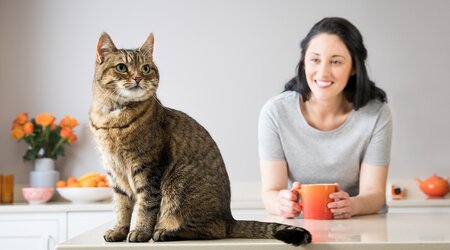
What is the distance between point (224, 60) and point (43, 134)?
109 cm

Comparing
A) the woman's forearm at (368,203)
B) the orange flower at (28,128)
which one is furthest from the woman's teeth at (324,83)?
the orange flower at (28,128)

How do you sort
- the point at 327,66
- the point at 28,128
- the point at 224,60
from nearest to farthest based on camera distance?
1. the point at 327,66
2. the point at 28,128
3. the point at 224,60

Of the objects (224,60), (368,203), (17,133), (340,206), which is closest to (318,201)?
(340,206)

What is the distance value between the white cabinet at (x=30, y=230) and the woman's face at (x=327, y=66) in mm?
1654

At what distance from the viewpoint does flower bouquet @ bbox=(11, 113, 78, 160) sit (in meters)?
3.43

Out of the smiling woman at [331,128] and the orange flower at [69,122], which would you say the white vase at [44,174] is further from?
the smiling woman at [331,128]

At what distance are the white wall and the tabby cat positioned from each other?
2314 mm

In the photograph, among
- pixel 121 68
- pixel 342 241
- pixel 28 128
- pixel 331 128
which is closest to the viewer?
pixel 342 241

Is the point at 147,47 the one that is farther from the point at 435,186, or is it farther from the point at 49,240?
the point at 435,186

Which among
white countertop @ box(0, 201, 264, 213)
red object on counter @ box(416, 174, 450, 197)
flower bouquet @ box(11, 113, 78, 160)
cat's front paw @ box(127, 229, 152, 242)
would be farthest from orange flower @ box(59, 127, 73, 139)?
cat's front paw @ box(127, 229, 152, 242)

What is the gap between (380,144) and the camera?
195 centimetres

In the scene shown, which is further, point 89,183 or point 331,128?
point 89,183

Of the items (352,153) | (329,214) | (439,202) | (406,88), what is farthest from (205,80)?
(329,214)

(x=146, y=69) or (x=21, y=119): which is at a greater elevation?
(x=146, y=69)
